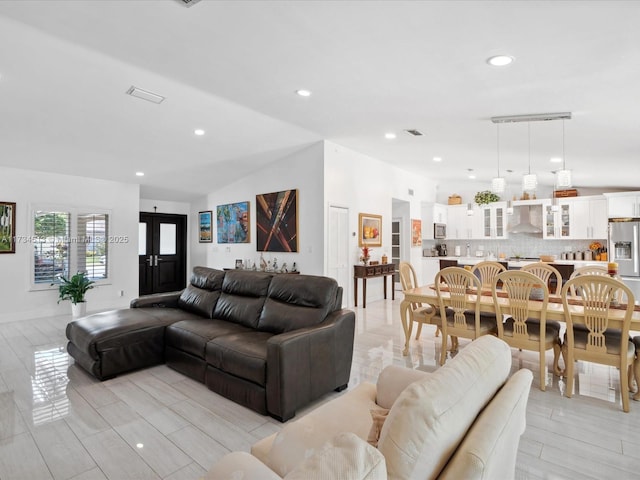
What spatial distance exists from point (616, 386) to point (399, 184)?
5.83 metres

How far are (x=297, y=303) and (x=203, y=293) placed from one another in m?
1.54

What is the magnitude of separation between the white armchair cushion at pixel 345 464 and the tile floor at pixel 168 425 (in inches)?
61.6

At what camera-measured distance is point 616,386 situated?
3.11 metres

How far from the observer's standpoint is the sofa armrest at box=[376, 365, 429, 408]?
1.79 meters

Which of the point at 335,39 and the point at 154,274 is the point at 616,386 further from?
the point at 154,274

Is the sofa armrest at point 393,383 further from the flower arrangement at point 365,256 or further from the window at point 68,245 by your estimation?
the window at point 68,245

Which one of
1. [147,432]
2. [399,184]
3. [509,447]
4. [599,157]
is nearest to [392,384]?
[509,447]

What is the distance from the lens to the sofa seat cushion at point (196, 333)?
3.15 metres

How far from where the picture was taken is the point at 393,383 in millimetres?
1843

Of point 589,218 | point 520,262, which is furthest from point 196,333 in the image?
point 589,218

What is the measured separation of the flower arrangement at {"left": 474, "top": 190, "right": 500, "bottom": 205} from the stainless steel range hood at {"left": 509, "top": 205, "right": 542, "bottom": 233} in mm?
591

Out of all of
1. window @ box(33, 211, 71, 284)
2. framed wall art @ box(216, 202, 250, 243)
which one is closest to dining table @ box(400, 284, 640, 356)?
framed wall art @ box(216, 202, 250, 243)

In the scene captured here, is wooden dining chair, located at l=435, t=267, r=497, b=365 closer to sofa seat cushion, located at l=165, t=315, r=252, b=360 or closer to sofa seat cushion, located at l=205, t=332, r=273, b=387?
sofa seat cushion, located at l=205, t=332, r=273, b=387

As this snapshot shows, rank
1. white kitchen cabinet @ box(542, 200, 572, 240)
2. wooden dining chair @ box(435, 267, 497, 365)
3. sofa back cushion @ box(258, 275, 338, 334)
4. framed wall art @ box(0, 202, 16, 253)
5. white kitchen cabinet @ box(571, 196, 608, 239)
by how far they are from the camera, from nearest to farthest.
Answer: sofa back cushion @ box(258, 275, 338, 334)
wooden dining chair @ box(435, 267, 497, 365)
framed wall art @ box(0, 202, 16, 253)
white kitchen cabinet @ box(571, 196, 608, 239)
white kitchen cabinet @ box(542, 200, 572, 240)
